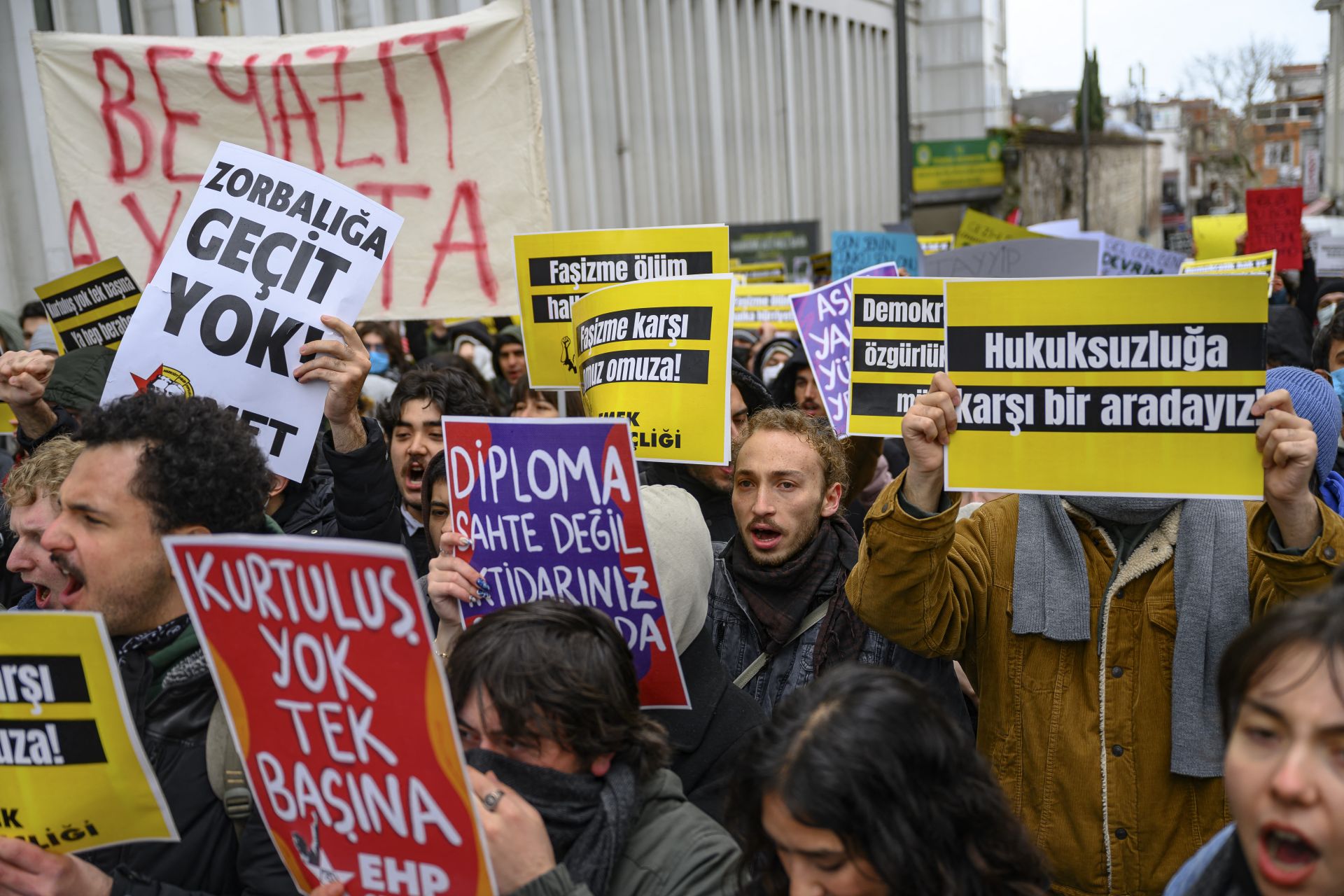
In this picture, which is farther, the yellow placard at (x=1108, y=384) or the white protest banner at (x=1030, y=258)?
the white protest banner at (x=1030, y=258)

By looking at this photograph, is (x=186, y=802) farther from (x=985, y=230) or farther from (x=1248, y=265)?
(x=1248, y=265)

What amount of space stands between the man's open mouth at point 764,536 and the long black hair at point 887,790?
56.4 inches

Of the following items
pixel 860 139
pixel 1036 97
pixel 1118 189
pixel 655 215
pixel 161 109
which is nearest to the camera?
pixel 161 109

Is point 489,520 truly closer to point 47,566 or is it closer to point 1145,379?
point 47,566

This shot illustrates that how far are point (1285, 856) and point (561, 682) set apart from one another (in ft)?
3.61

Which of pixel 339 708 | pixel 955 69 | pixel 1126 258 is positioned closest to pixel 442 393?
pixel 339 708

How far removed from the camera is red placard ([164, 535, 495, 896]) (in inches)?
72.7

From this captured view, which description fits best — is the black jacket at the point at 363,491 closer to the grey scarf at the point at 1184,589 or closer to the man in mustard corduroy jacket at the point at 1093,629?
the man in mustard corduroy jacket at the point at 1093,629

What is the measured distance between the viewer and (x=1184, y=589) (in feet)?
8.91

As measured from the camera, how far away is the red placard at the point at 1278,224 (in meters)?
10.2

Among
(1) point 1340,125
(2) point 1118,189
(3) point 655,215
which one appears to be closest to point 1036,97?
(2) point 1118,189

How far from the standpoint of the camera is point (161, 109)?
5465 mm

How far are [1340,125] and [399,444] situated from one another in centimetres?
3719

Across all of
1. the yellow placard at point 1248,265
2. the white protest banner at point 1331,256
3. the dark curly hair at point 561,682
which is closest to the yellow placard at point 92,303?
the dark curly hair at point 561,682
